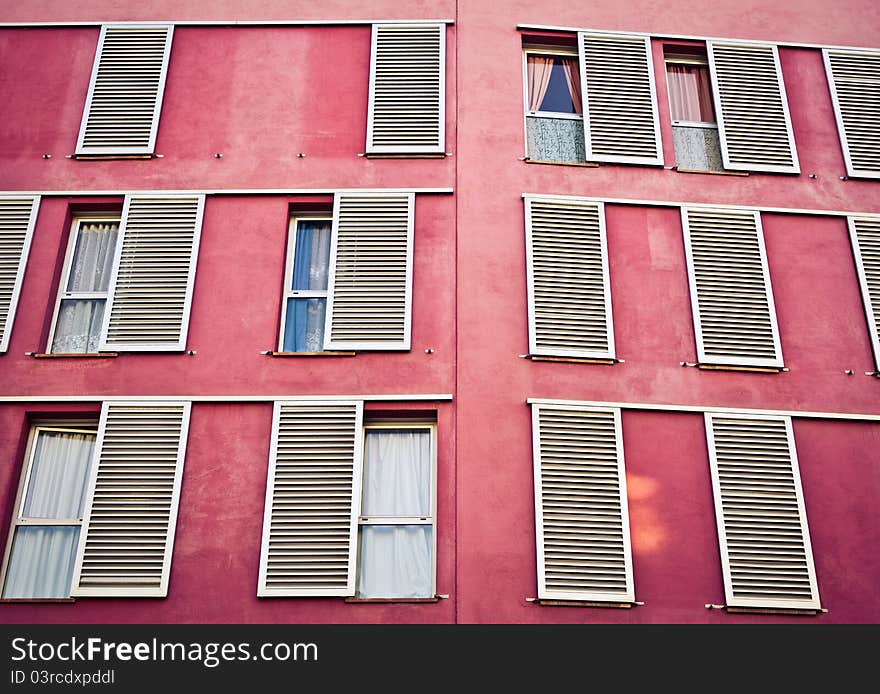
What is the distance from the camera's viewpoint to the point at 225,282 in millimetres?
12250

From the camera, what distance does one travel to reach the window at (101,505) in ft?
35.3

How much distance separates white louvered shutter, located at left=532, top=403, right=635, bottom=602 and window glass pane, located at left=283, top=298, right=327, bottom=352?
2747 mm

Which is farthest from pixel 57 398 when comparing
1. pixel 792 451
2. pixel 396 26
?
pixel 792 451

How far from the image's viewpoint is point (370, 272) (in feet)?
40.2

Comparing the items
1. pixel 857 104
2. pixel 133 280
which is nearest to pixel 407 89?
pixel 133 280

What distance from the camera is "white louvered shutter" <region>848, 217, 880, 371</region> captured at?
12.2 meters

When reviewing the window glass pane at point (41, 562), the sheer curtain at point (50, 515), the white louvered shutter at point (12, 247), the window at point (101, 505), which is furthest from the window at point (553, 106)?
the window glass pane at point (41, 562)

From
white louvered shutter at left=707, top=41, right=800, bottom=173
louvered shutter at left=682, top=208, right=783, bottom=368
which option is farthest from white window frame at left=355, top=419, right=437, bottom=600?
white louvered shutter at left=707, top=41, right=800, bottom=173

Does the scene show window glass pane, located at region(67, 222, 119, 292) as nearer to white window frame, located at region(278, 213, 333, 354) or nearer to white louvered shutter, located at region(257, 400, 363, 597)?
white window frame, located at region(278, 213, 333, 354)

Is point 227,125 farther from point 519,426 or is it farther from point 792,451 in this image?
point 792,451

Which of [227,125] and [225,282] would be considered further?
[227,125]

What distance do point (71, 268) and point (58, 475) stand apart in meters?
2.73

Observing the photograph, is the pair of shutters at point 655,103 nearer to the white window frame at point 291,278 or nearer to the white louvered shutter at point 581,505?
the white window frame at point 291,278

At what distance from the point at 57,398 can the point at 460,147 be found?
5.80 m
